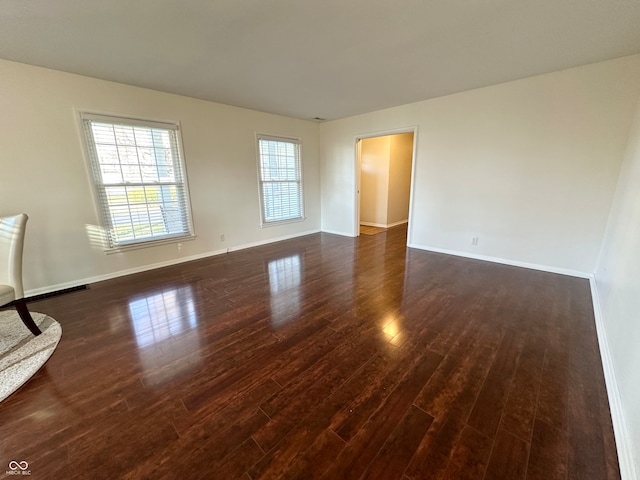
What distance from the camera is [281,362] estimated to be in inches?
72.2

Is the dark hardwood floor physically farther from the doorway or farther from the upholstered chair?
the doorway

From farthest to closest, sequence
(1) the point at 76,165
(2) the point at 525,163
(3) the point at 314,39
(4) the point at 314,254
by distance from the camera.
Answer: (4) the point at 314,254
(2) the point at 525,163
(1) the point at 76,165
(3) the point at 314,39

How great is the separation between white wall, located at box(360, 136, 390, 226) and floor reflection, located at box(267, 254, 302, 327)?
125 inches

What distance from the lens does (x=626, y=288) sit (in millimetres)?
1732

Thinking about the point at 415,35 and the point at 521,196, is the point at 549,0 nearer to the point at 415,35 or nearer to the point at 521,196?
the point at 415,35

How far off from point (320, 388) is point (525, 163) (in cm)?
381

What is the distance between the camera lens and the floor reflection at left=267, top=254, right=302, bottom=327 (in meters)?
2.46

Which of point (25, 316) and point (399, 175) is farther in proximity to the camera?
point (399, 175)

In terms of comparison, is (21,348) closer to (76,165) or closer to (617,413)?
(76,165)

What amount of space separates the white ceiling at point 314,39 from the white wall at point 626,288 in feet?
4.07

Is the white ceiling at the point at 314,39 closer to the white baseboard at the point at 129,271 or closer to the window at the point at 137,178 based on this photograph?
the window at the point at 137,178

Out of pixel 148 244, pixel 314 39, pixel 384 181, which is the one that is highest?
pixel 314 39

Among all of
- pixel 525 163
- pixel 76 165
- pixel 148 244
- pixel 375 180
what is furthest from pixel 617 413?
pixel 375 180

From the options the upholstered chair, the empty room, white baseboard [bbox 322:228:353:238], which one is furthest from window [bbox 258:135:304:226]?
the upholstered chair
